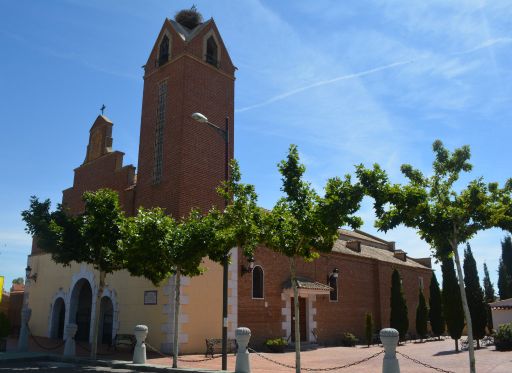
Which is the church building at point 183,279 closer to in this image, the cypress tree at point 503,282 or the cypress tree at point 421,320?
the cypress tree at point 421,320

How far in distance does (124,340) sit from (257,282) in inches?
261

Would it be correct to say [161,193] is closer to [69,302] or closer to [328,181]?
[69,302]

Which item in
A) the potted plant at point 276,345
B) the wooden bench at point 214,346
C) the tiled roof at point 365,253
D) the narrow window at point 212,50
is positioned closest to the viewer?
the wooden bench at point 214,346

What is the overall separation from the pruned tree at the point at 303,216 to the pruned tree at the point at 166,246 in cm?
258

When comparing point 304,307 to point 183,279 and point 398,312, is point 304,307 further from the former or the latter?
point 183,279

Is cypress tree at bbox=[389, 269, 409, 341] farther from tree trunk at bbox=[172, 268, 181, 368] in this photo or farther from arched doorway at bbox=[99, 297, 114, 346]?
tree trunk at bbox=[172, 268, 181, 368]

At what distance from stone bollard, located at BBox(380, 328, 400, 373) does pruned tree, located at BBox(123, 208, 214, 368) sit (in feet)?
20.8

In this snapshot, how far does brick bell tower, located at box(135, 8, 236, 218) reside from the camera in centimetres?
2147

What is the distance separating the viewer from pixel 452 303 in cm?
2491

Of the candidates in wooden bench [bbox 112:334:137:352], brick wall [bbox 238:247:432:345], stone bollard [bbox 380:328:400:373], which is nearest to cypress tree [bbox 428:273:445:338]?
brick wall [bbox 238:247:432:345]

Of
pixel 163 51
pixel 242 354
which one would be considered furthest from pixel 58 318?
pixel 242 354

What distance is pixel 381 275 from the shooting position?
1328 inches

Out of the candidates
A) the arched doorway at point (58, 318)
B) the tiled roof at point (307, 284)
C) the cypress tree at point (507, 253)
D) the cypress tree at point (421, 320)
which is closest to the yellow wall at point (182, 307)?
the arched doorway at point (58, 318)

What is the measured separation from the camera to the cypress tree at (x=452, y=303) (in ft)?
79.1
